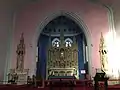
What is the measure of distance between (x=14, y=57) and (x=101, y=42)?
700cm

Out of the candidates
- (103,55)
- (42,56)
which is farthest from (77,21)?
(42,56)

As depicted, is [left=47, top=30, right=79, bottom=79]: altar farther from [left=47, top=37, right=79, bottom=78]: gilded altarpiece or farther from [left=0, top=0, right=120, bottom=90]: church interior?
[left=0, top=0, right=120, bottom=90]: church interior

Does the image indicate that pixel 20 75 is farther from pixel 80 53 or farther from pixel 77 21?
pixel 80 53

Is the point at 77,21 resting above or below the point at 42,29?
above

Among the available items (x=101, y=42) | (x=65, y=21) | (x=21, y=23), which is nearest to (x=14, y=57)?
(x=21, y=23)

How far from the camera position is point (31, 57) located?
1560cm

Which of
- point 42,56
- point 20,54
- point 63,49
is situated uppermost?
point 63,49

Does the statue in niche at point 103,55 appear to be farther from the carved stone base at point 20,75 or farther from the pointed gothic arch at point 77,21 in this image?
the carved stone base at point 20,75

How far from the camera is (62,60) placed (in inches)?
807

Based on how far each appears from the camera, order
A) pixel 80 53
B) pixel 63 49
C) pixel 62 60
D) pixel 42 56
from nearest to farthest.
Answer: pixel 62 60
pixel 63 49
pixel 42 56
pixel 80 53

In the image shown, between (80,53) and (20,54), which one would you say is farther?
(80,53)

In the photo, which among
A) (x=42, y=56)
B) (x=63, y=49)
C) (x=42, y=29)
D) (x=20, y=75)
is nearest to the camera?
(x=20, y=75)

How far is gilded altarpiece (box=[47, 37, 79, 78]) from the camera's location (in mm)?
19953

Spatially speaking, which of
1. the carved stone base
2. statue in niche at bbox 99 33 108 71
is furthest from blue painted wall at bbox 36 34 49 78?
statue in niche at bbox 99 33 108 71
